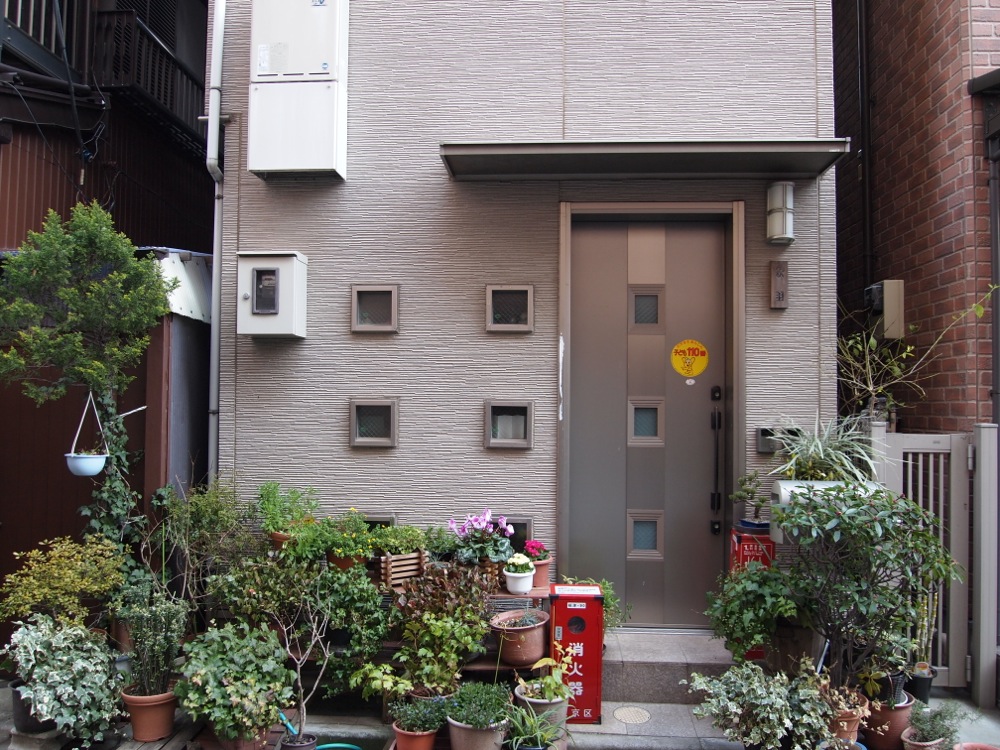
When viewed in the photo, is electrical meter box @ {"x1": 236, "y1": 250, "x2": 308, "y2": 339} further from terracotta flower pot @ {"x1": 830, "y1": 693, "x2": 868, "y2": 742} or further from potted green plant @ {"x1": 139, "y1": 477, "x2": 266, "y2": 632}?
terracotta flower pot @ {"x1": 830, "y1": 693, "x2": 868, "y2": 742}

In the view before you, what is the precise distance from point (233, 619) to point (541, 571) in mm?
2221

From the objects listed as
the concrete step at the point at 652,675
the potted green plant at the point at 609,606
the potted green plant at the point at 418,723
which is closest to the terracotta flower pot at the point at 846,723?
the concrete step at the point at 652,675

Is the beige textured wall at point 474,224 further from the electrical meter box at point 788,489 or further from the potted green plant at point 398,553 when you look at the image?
the electrical meter box at point 788,489

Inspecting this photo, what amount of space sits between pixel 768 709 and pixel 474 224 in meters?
3.87

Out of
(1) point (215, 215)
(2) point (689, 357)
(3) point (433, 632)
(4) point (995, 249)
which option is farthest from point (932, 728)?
(1) point (215, 215)

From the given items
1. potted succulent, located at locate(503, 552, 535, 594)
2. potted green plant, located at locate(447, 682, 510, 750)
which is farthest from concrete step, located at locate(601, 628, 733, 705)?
potted green plant, located at locate(447, 682, 510, 750)

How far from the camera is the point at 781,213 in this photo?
556 centimetres

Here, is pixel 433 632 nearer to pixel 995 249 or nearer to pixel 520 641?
pixel 520 641

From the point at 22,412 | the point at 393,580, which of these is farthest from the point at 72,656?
the point at 22,412

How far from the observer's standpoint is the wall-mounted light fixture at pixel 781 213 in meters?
5.56

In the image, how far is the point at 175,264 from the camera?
5.80 metres

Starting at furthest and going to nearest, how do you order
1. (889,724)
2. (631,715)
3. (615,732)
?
1. (631,715)
2. (615,732)
3. (889,724)

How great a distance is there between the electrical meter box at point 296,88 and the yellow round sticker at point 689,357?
301cm

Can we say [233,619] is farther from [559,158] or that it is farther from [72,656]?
[559,158]
